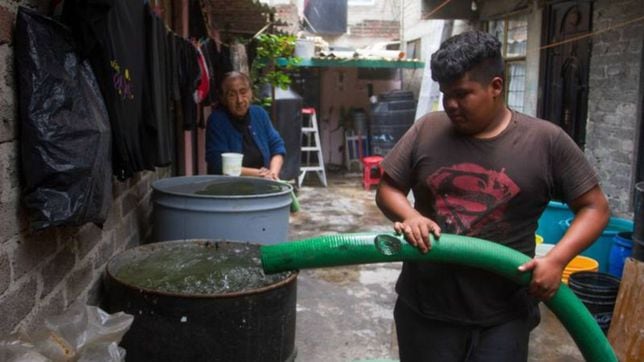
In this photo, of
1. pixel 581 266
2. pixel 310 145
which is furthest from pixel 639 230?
pixel 310 145

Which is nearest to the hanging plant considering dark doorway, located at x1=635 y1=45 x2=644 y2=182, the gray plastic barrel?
dark doorway, located at x1=635 y1=45 x2=644 y2=182

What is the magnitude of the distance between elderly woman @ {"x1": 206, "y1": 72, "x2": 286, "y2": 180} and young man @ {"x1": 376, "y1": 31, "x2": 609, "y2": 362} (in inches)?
112

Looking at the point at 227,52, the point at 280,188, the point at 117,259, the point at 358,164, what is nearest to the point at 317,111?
the point at 358,164

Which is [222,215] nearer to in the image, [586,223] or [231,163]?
[231,163]

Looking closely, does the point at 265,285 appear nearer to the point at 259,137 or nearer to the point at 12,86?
the point at 12,86

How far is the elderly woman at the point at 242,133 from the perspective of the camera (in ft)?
16.4

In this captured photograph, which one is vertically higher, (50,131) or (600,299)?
(50,131)

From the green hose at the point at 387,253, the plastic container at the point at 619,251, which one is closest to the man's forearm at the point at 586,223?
the green hose at the point at 387,253

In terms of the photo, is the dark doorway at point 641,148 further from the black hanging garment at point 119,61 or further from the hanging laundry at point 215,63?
the black hanging garment at point 119,61

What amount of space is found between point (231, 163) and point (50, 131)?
2619 mm

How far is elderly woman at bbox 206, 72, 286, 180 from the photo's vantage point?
499 centimetres

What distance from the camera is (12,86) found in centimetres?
211

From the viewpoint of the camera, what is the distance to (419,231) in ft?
6.55

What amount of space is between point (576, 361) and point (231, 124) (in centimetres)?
317
